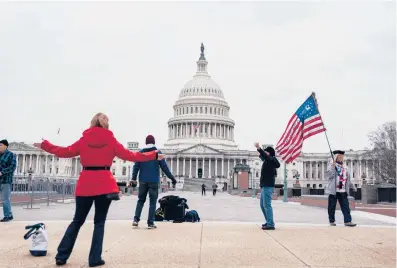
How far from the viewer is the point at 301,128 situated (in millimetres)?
16656

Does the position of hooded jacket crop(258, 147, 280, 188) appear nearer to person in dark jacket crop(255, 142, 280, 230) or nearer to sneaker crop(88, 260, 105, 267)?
person in dark jacket crop(255, 142, 280, 230)

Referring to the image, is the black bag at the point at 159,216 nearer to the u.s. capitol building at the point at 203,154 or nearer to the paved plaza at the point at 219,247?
the paved plaza at the point at 219,247

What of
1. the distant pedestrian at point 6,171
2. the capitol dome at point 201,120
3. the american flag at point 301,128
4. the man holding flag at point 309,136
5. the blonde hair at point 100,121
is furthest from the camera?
the capitol dome at point 201,120

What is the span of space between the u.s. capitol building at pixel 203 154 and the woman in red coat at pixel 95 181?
4633 inches

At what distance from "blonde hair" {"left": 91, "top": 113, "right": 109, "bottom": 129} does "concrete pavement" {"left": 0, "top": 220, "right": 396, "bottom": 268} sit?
2.08 metres

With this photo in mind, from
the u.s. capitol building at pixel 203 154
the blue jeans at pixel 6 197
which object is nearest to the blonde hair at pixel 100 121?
the blue jeans at pixel 6 197

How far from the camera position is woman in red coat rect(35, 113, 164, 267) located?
6863mm

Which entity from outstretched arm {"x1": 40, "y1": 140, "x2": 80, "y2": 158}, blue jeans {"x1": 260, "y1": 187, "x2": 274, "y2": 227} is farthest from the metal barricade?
outstretched arm {"x1": 40, "y1": 140, "x2": 80, "y2": 158}

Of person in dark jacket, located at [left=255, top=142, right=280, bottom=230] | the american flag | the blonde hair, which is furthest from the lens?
the american flag

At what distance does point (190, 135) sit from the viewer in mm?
148000

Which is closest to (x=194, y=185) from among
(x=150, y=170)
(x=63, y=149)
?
(x=150, y=170)

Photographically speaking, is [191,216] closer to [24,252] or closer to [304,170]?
[24,252]

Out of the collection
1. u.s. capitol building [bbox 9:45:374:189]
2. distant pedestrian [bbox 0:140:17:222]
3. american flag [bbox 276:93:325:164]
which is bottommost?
distant pedestrian [bbox 0:140:17:222]

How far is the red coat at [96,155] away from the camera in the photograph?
691 cm
